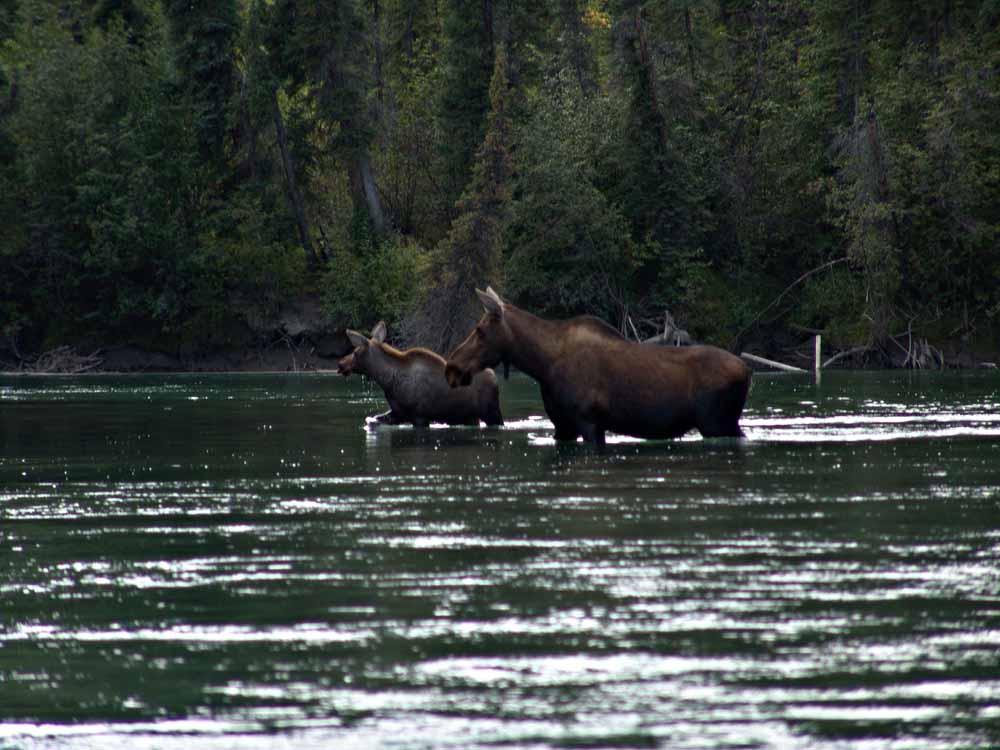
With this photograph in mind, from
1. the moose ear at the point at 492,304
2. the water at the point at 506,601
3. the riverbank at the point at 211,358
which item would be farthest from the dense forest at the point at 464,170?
the water at the point at 506,601

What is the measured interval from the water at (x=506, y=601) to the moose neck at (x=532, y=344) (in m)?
2.40

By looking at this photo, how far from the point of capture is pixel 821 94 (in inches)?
3191

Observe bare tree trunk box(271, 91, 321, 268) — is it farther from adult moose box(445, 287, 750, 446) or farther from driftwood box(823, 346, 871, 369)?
adult moose box(445, 287, 750, 446)

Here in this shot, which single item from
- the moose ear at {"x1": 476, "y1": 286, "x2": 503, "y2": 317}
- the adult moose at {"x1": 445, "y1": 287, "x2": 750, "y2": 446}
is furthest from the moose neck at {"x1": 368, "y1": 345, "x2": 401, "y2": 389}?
the adult moose at {"x1": 445, "y1": 287, "x2": 750, "y2": 446}

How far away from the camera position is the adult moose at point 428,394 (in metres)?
27.8

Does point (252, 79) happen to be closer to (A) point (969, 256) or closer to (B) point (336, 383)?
(B) point (336, 383)

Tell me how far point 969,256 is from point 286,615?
212 feet

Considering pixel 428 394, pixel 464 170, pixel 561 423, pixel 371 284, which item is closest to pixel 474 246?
pixel 371 284

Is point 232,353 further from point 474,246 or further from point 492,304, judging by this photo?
point 492,304

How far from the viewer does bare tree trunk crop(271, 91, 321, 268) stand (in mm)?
82625

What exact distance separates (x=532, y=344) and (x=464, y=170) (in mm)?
62155

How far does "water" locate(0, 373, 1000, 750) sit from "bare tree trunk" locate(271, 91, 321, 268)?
62610mm

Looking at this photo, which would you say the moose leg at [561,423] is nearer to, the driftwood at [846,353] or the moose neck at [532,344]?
the moose neck at [532,344]

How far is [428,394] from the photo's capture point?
2797 centimetres
